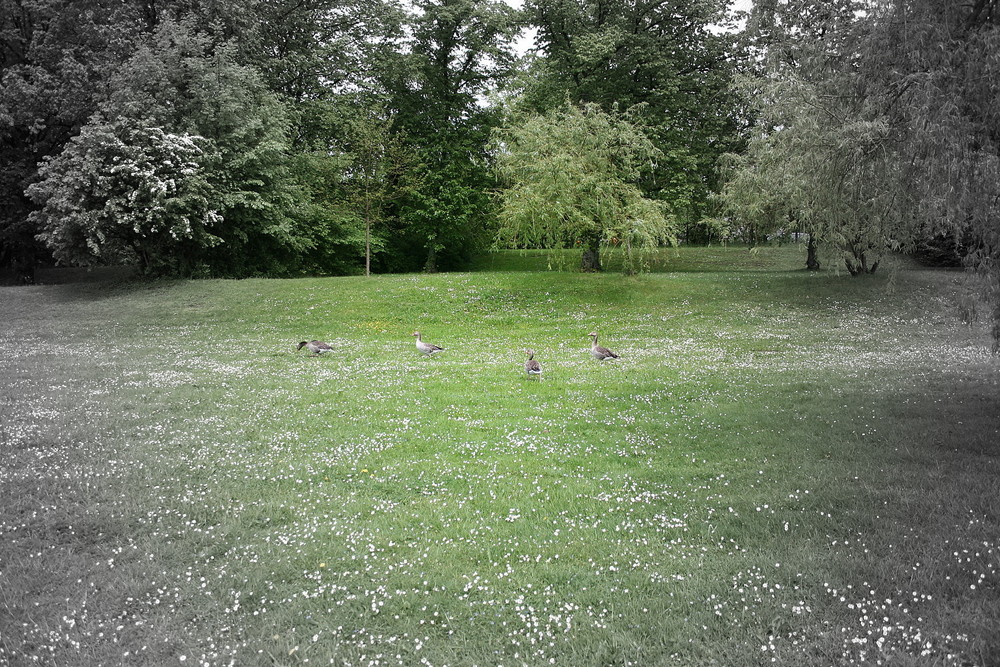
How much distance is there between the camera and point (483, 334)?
25156 mm

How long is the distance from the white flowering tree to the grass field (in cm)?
1538

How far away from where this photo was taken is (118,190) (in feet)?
107

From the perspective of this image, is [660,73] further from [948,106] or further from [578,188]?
[948,106]

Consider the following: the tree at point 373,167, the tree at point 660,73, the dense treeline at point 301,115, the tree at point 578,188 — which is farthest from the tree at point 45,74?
the tree at point 660,73

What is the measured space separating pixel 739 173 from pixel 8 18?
4549 cm

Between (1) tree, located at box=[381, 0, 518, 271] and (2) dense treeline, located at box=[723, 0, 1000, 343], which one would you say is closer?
(2) dense treeline, located at box=[723, 0, 1000, 343]

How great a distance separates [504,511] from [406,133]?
41425mm

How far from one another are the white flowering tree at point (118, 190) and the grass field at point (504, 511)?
50.4 ft

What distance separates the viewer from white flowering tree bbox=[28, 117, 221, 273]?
103 ft

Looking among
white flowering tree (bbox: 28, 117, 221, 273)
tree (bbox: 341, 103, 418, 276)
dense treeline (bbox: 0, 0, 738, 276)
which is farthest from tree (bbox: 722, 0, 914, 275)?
tree (bbox: 341, 103, 418, 276)

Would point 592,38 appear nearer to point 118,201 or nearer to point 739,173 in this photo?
point 739,173

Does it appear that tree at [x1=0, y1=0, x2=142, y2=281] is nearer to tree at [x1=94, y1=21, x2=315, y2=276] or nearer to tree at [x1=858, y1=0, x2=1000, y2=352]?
tree at [x1=94, y1=21, x2=315, y2=276]

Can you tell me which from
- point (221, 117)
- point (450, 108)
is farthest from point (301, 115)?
point (450, 108)

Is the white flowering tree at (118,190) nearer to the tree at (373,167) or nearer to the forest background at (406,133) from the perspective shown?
the forest background at (406,133)
